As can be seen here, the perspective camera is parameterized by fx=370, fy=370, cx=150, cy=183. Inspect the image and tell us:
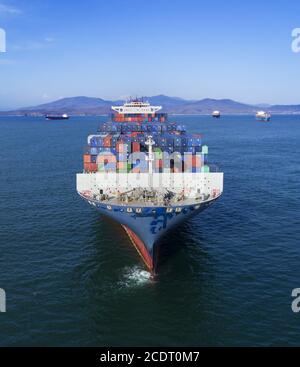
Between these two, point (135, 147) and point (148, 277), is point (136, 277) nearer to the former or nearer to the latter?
point (148, 277)

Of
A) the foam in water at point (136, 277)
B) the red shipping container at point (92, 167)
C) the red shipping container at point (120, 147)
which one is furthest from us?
the red shipping container at point (92, 167)

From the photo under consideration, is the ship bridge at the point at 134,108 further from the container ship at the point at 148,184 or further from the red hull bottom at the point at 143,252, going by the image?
the red hull bottom at the point at 143,252

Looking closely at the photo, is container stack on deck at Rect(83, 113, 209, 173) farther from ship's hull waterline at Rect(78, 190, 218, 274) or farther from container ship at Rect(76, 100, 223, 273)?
ship's hull waterline at Rect(78, 190, 218, 274)

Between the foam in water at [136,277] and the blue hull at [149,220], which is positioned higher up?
the blue hull at [149,220]

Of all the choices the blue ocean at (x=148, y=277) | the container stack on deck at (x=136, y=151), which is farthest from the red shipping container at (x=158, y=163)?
the blue ocean at (x=148, y=277)

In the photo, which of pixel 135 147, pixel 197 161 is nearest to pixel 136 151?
pixel 135 147

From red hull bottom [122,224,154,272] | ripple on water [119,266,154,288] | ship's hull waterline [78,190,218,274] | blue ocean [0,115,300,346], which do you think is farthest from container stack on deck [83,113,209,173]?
ripple on water [119,266,154,288]

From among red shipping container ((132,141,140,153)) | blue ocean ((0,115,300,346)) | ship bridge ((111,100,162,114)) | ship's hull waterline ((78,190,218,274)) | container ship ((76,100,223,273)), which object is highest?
ship bridge ((111,100,162,114))
